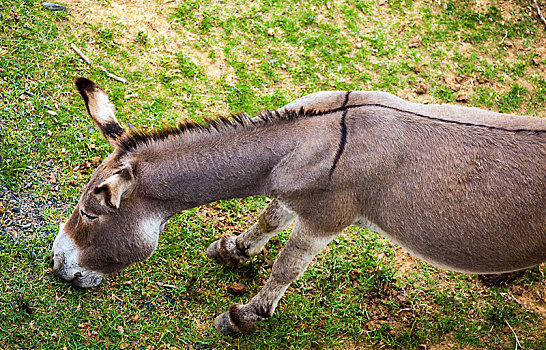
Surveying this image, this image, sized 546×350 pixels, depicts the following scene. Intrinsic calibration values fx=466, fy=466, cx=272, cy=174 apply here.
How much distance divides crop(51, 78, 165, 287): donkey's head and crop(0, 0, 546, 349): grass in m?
0.75

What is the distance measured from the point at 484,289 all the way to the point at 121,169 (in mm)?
4021

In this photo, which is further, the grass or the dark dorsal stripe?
the grass

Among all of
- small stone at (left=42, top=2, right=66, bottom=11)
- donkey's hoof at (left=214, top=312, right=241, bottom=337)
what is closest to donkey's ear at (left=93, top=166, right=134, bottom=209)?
donkey's hoof at (left=214, top=312, right=241, bottom=337)

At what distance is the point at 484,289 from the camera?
5.04m

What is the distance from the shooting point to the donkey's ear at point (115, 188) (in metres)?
2.85

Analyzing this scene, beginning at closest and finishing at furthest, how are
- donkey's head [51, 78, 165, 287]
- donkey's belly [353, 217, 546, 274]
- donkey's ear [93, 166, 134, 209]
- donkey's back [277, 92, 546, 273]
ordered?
donkey's ear [93, 166, 134, 209], donkey's head [51, 78, 165, 287], donkey's back [277, 92, 546, 273], donkey's belly [353, 217, 546, 274]

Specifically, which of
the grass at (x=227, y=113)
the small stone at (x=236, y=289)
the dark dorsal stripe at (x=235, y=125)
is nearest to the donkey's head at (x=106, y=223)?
the dark dorsal stripe at (x=235, y=125)

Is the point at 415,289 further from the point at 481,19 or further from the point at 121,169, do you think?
the point at 481,19

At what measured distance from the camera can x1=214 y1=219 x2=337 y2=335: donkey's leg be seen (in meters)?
3.73

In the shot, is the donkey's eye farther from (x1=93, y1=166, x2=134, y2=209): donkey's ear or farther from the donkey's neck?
the donkey's neck

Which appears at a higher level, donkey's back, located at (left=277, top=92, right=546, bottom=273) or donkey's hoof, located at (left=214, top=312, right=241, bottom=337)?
donkey's back, located at (left=277, top=92, right=546, bottom=273)

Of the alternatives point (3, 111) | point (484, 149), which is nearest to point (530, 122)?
point (484, 149)

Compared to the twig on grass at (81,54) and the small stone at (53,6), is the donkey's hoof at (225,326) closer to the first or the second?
the twig on grass at (81,54)

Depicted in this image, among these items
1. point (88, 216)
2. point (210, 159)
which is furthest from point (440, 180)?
point (88, 216)
